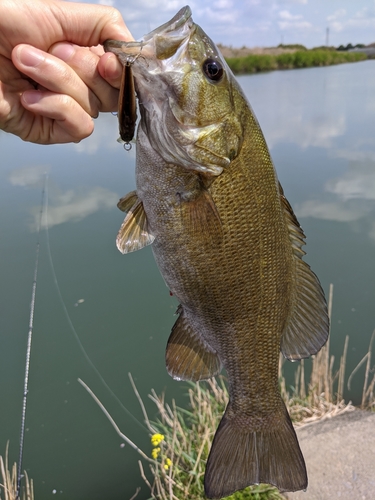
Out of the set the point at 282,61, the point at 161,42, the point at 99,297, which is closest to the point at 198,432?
the point at 99,297

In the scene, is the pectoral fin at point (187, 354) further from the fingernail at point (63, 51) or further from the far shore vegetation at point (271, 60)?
the far shore vegetation at point (271, 60)

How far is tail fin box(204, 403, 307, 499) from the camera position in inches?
60.9

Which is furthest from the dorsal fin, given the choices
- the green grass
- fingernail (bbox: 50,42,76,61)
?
the green grass

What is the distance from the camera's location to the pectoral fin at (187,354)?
1.62m

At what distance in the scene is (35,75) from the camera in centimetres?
146

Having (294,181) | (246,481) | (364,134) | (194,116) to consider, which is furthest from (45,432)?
(364,134)

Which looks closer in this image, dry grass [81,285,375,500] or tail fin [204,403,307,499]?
tail fin [204,403,307,499]

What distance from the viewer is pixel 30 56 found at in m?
1.42

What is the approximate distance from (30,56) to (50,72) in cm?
8

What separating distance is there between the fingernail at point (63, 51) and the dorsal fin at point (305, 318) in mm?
1080

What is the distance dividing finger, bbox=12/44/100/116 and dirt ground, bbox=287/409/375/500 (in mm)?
2750

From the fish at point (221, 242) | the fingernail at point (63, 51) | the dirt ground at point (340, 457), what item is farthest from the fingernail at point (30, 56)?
the dirt ground at point (340, 457)

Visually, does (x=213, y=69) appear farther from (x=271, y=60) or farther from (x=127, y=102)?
(x=271, y=60)

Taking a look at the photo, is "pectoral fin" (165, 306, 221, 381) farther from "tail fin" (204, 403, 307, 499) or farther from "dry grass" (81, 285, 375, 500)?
"dry grass" (81, 285, 375, 500)
